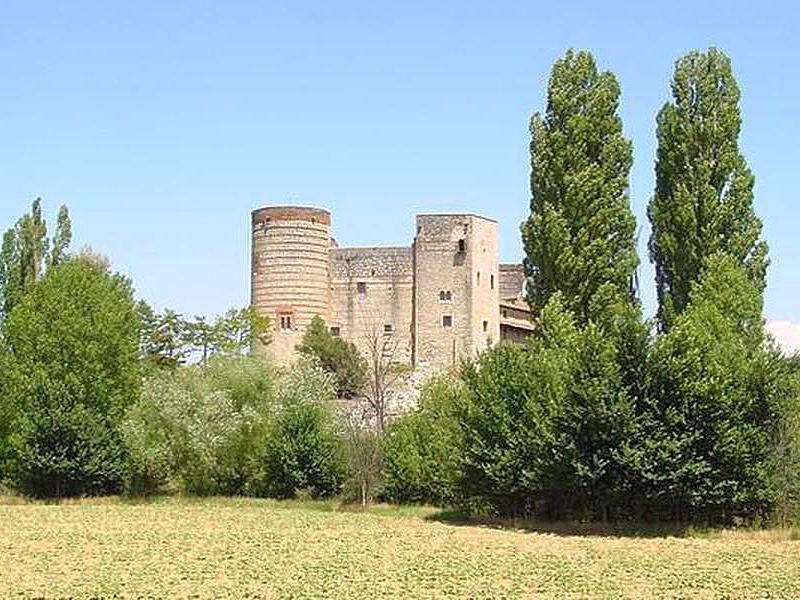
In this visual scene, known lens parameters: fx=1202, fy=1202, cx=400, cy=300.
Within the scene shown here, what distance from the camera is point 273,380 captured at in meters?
47.3

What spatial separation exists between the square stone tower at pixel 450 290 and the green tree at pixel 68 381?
25.5 meters

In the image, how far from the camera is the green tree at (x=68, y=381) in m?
43.9

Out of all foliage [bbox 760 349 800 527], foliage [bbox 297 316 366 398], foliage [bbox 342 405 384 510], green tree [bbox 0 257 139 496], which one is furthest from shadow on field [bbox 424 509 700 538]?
foliage [bbox 297 316 366 398]

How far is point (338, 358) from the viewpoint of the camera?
67.8 m

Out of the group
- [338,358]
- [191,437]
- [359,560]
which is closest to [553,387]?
[359,560]

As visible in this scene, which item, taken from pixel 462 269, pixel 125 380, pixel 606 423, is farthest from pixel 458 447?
pixel 462 269

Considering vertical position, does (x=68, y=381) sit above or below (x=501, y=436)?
above

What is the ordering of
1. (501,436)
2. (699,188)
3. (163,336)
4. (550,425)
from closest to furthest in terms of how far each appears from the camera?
(550,425)
(501,436)
(699,188)
(163,336)

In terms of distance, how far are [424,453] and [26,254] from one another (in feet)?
69.0

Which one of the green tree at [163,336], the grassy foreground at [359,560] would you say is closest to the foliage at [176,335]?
the green tree at [163,336]

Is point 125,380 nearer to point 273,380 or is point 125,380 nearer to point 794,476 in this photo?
point 273,380

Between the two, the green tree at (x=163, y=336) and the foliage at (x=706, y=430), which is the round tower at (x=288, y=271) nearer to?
the green tree at (x=163, y=336)

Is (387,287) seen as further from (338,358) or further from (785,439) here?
(785,439)

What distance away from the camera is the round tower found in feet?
230
